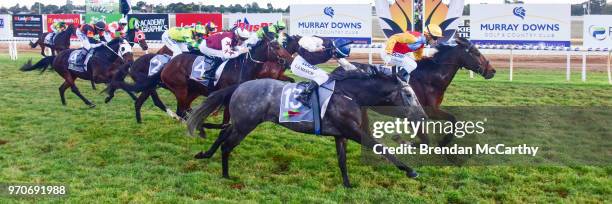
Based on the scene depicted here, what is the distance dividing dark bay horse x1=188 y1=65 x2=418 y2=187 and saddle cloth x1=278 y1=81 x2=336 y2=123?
2.0 inches

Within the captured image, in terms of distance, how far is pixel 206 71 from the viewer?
9070mm

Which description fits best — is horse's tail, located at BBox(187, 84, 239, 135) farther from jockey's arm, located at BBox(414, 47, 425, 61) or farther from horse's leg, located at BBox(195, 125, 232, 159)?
jockey's arm, located at BBox(414, 47, 425, 61)

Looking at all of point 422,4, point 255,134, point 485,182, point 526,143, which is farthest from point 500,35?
point 485,182

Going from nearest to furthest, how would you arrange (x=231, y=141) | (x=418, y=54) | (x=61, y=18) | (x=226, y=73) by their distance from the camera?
1. (x=231, y=141)
2. (x=418, y=54)
3. (x=226, y=73)
4. (x=61, y=18)

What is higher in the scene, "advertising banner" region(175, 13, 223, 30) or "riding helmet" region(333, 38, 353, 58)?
"advertising banner" region(175, 13, 223, 30)

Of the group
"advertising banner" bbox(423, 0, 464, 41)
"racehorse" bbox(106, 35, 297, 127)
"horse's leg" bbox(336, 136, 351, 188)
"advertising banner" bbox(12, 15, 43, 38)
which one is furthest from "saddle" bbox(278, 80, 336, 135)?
"advertising banner" bbox(12, 15, 43, 38)

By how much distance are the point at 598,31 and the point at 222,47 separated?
9610 mm

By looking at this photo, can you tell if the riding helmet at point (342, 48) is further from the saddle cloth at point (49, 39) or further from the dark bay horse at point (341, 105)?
the saddle cloth at point (49, 39)

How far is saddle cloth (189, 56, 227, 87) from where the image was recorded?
355 inches

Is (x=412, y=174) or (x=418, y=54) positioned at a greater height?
(x=418, y=54)

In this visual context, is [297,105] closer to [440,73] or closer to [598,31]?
[440,73]

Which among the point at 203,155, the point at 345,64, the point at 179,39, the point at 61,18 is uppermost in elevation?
the point at 61,18

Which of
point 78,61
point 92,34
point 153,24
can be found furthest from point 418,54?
point 153,24

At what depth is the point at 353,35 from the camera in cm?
1766
